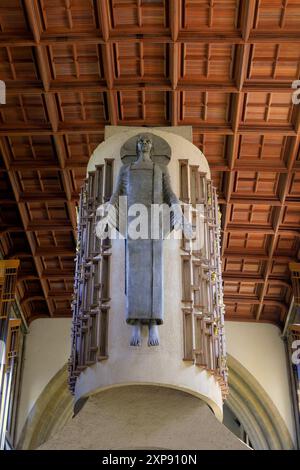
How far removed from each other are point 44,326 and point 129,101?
1274 centimetres

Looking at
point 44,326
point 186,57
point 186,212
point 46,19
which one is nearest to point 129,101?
point 186,57

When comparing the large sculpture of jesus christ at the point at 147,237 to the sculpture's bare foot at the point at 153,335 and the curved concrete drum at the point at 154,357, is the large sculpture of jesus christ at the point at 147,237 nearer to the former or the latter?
the sculpture's bare foot at the point at 153,335

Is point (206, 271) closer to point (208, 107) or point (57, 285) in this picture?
point (208, 107)

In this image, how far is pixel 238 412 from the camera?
1196 inches

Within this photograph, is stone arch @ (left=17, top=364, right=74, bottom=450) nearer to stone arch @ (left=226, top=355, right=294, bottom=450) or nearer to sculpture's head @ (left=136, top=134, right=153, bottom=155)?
stone arch @ (left=226, top=355, right=294, bottom=450)

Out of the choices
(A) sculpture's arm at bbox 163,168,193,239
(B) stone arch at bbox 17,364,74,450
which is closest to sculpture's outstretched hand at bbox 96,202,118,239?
(A) sculpture's arm at bbox 163,168,193,239

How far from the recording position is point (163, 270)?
36.7ft

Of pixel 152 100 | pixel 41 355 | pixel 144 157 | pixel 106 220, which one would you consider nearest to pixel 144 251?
pixel 106 220

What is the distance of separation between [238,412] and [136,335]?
68.9 feet

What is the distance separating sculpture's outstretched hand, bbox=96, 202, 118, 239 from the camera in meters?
11.7

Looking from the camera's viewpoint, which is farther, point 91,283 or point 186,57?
point 186,57

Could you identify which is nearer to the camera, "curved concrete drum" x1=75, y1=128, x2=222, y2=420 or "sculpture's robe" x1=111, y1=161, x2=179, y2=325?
"curved concrete drum" x1=75, y1=128, x2=222, y2=420

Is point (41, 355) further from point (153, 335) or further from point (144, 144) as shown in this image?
point (153, 335)

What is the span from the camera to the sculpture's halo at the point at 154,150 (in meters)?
12.4
